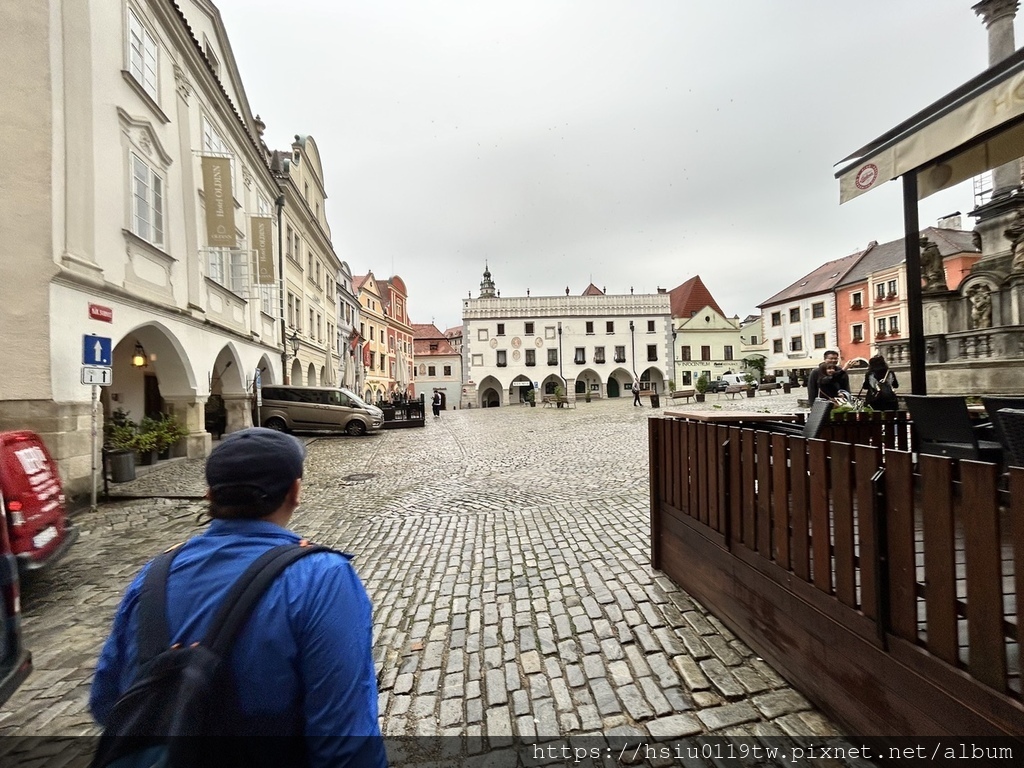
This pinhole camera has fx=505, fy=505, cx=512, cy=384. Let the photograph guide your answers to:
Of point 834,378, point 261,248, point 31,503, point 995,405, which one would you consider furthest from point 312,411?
point 995,405

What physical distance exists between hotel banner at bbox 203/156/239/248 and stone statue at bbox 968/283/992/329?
17107mm

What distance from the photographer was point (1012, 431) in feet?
9.51

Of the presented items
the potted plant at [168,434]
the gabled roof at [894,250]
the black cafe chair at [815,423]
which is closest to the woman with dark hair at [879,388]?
the black cafe chair at [815,423]

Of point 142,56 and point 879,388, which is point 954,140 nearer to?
point 879,388

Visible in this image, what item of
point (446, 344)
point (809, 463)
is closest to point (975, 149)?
point (809, 463)

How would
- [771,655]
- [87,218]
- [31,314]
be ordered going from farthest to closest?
[87,218]
[31,314]
[771,655]

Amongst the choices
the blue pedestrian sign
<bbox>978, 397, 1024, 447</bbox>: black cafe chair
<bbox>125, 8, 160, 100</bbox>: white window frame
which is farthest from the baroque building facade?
<bbox>978, 397, 1024, 447</bbox>: black cafe chair

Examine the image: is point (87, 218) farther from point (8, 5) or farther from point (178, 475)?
point (178, 475)

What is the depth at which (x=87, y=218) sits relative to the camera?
8391 millimetres

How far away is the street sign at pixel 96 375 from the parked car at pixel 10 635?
20.5ft

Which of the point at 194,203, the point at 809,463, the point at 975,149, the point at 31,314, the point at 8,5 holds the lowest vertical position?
the point at 809,463

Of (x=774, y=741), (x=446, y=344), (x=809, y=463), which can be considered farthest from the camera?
(x=446, y=344)

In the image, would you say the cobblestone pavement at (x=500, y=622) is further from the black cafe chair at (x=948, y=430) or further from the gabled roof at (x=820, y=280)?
the gabled roof at (x=820, y=280)

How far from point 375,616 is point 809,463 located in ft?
10.1
